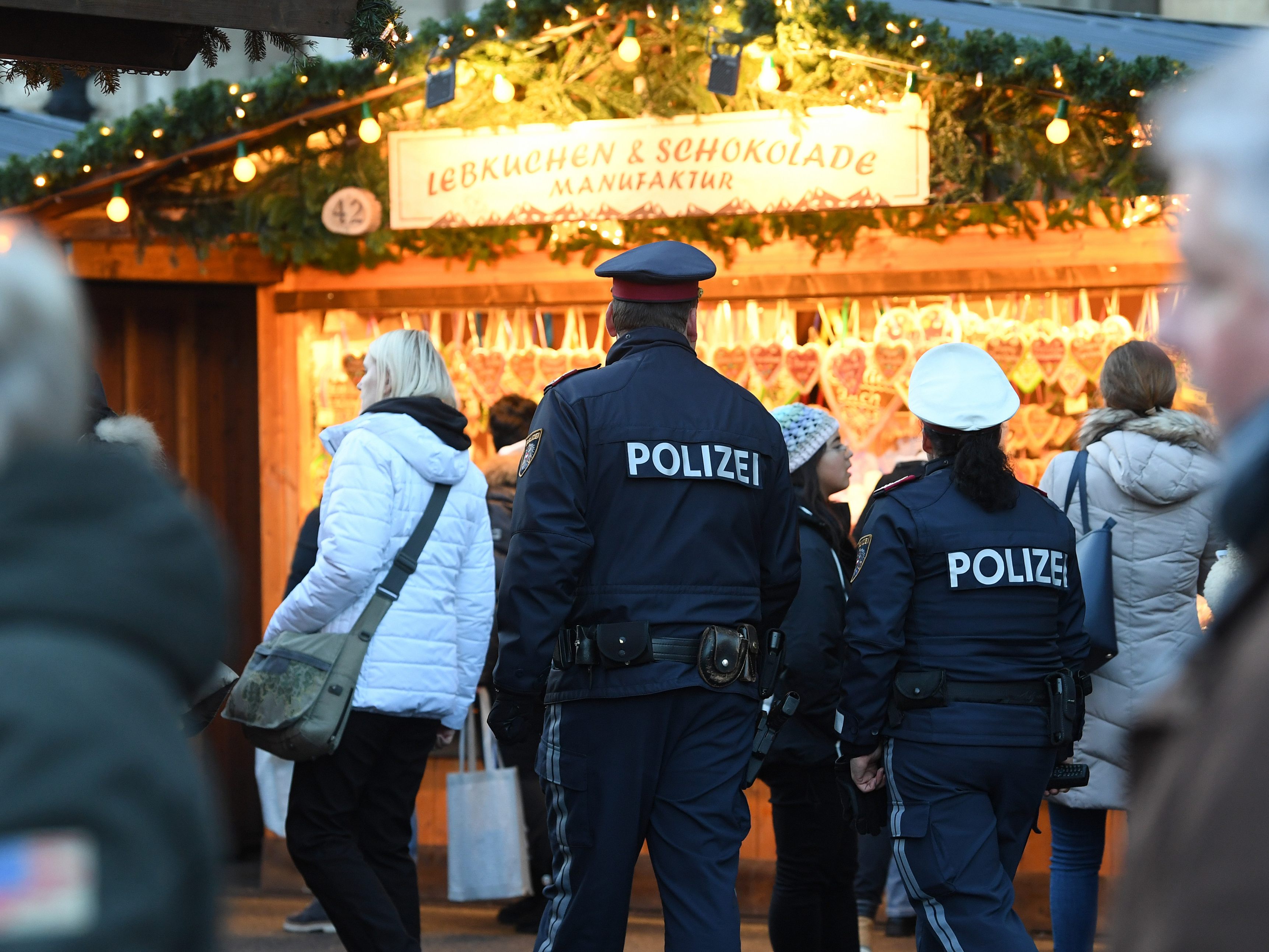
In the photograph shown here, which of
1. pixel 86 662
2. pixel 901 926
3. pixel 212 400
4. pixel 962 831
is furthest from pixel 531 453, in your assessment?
pixel 212 400

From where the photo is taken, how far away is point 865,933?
18.1ft

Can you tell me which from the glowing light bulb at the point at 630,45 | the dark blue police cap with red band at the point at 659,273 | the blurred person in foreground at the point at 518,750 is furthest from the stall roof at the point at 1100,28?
the blurred person in foreground at the point at 518,750

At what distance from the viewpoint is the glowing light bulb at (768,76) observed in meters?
5.84

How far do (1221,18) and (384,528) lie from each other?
10.4m

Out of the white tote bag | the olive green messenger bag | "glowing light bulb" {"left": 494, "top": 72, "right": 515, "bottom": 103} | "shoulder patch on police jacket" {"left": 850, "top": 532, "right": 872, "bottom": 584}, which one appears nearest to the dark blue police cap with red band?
"shoulder patch on police jacket" {"left": 850, "top": 532, "right": 872, "bottom": 584}

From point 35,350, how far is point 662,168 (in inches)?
193

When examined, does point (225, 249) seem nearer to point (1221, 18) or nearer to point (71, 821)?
point (71, 821)

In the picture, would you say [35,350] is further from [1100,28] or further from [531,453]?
[1100,28]

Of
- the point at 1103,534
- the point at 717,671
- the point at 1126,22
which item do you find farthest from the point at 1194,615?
the point at 1126,22

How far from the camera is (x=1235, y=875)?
1.11 meters

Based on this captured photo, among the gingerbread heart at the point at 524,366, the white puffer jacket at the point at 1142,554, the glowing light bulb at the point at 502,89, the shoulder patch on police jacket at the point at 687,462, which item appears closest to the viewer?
the shoulder patch on police jacket at the point at 687,462

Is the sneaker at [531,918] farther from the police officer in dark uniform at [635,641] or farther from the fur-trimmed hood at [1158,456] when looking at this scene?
the fur-trimmed hood at [1158,456]

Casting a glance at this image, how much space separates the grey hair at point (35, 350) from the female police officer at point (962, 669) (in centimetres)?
282

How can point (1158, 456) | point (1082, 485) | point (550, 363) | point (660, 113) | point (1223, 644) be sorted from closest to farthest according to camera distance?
point (1223, 644)
point (1158, 456)
point (1082, 485)
point (660, 113)
point (550, 363)
